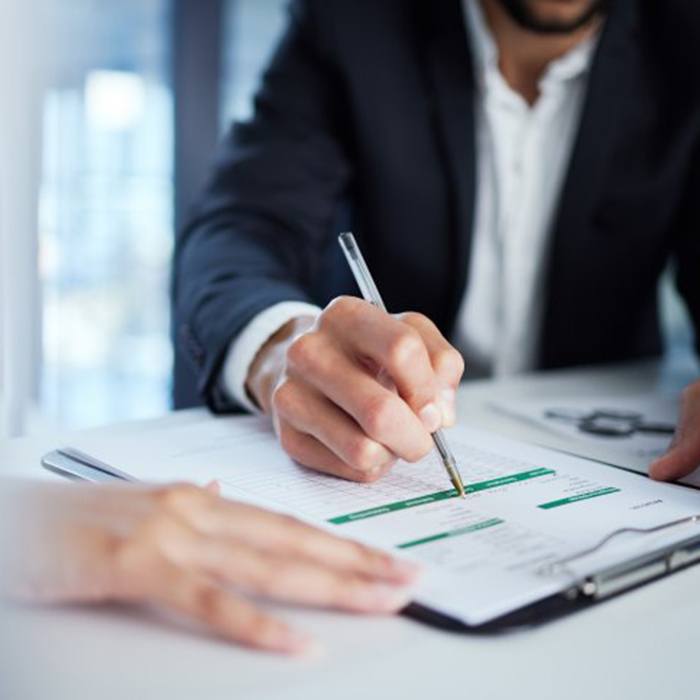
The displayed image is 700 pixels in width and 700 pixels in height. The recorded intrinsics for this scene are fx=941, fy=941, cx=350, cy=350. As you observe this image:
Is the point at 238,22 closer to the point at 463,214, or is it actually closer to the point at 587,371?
the point at 463,214

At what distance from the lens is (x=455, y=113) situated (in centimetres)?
124

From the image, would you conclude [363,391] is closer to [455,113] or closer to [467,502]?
[467,502]

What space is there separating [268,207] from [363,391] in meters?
0.59

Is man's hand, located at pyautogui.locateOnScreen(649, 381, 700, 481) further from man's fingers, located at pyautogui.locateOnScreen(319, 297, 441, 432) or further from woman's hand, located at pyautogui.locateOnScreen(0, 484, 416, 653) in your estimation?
woman's hand, located at pyautogui.locateOnScreen(0, 484, 416, 653)

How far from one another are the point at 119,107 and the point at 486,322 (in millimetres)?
1466

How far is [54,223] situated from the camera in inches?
96.8

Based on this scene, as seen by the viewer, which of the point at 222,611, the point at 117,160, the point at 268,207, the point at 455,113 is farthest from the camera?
the point at 117,160

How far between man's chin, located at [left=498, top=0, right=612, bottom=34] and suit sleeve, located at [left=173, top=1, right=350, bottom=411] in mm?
263

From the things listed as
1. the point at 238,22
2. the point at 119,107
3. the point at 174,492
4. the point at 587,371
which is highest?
the point at 238,22

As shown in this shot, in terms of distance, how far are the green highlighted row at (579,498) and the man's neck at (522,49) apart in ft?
2.83

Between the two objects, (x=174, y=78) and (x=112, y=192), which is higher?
(x=174, y=78)

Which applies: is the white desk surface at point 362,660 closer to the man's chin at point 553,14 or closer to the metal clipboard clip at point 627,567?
the metal clipboard clip at point 627,567

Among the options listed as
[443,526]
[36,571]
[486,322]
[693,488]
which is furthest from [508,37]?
[36,571]

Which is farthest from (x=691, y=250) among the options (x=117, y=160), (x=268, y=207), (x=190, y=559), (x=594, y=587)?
(x=117, y=160)
